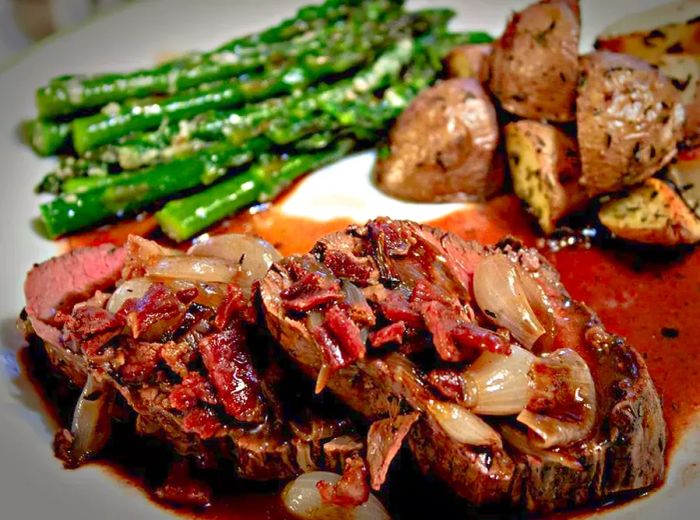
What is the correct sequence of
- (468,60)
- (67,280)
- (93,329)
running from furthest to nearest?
1. (468,60)
2. (67,280)
3. (93,329)

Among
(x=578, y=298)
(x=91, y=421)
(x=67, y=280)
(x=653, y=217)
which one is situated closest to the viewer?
(x=91, y=421)

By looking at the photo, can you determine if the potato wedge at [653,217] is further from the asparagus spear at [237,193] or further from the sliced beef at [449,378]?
the asparagus spear at [237,193]

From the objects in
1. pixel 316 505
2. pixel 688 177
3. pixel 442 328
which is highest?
pixel 442 328

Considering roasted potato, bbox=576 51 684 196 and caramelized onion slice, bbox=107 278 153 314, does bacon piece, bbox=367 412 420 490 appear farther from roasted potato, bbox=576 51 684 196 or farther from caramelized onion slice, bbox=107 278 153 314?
roasted potato, bbox=576 51 684 196

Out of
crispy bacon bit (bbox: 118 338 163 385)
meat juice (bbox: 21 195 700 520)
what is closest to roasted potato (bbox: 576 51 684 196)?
meat juice (bbox: 21 195 700 520)

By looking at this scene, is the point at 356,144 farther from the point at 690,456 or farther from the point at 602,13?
the point at 690,456

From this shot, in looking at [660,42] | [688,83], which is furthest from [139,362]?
[660,42]

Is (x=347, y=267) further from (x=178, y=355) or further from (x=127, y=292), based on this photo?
(x=127, y=292)

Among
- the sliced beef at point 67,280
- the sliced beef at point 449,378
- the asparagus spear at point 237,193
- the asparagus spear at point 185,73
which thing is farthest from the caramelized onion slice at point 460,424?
the asparagus spear at point 185,73

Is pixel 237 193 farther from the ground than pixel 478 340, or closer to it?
closer to it
